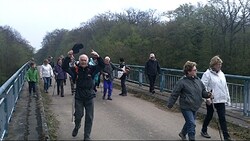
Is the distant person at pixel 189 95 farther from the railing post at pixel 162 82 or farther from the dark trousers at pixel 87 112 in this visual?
the railing post at pixel 162 82

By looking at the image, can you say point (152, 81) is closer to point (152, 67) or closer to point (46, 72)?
point (152, 67)

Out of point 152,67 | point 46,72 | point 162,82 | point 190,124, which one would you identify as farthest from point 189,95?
point 46,72

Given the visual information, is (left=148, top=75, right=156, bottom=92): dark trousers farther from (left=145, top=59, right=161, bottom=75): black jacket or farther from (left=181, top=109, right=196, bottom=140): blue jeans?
(left=181, top=109, right=196, bottom=140): blue jeans

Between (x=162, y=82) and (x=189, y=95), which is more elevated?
(x=189, y=95)

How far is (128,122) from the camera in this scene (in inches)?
380

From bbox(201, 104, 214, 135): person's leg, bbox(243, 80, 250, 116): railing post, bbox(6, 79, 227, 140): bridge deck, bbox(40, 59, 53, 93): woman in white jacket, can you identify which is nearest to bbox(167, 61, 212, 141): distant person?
bbox(201, 104, 214, 135): person's leg

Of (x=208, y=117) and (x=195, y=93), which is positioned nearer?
(x=195, y=93)

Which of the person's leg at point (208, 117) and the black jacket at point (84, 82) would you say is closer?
the black jacket at point (84, 82)

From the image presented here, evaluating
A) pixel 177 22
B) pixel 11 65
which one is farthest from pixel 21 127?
pixel 11 65

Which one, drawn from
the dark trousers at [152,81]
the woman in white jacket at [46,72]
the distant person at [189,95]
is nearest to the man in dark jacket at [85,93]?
the distant person at [189,95]

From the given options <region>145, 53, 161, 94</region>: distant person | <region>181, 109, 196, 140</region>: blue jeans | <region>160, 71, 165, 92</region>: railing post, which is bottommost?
<region>181, 109, 196, 140</region>: blue jeans

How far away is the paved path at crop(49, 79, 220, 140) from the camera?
8117 millimetres

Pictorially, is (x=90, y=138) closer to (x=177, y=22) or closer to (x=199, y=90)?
(x=199, y=90)

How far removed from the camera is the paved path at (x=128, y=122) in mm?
8117
